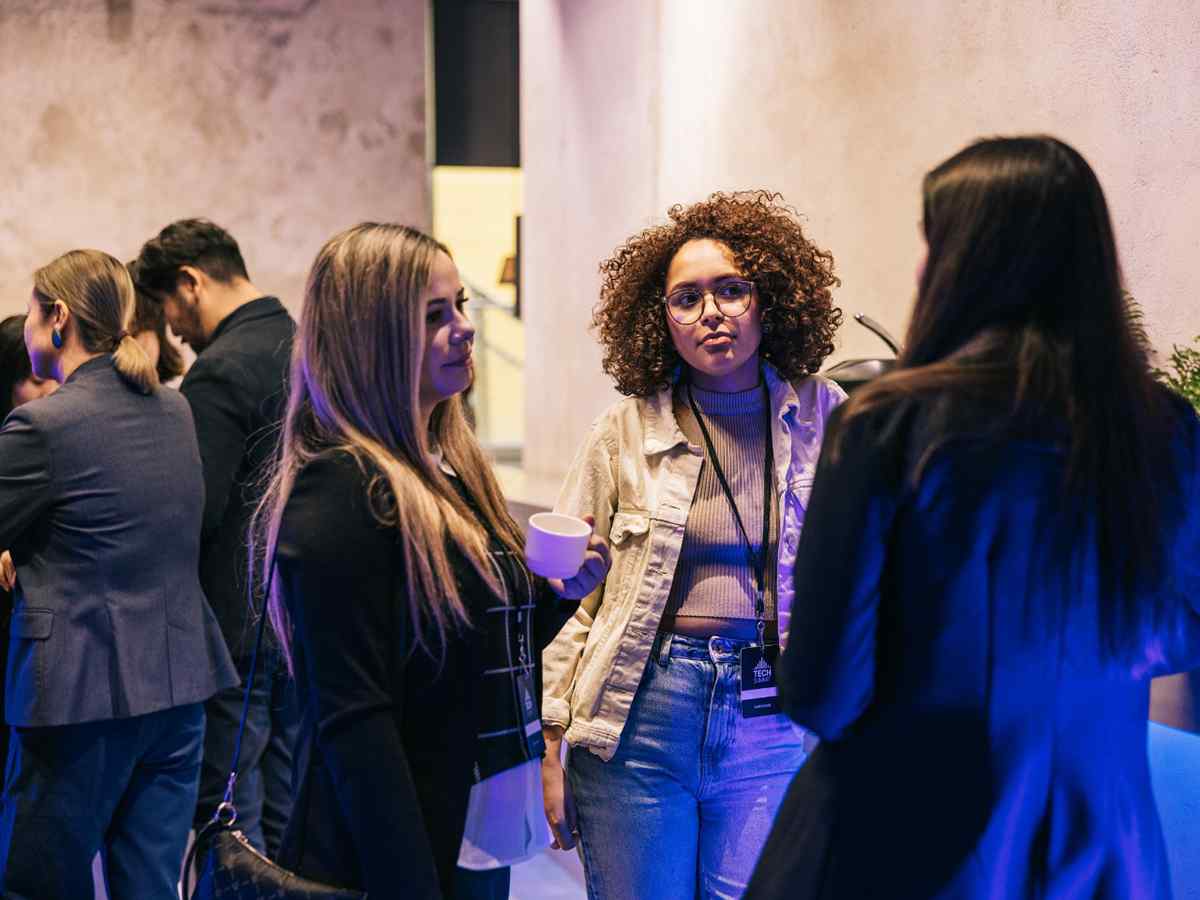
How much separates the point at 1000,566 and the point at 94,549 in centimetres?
220

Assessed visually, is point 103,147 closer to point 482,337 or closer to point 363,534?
point 482,337

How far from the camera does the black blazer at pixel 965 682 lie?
1388mm

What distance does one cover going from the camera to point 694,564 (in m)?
2.40

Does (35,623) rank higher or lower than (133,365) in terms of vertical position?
lower

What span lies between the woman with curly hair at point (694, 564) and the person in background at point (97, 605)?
3.56 ft

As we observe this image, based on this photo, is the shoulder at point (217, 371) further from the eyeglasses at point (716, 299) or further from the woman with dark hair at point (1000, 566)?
the woman with dark hair at point (1000, 566)

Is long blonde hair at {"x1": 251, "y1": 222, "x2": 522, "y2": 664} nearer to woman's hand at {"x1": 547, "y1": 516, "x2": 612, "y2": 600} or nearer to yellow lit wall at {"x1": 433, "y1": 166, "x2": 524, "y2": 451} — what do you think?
woman's hand at {"x1": 547, "y1": 516, "x2": 612, "y2": 600}

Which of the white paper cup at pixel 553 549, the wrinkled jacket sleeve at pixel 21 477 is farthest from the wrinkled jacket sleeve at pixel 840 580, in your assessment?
the wrinkled jacket sleeve at pixel 21 477

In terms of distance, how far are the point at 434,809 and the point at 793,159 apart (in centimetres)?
349

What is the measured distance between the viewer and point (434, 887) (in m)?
1.69

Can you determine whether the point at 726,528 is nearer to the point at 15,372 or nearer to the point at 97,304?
the point at 97,304

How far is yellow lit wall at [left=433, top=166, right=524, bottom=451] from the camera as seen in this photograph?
10188 millimetres

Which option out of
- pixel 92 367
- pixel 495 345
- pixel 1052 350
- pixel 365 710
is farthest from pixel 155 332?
pixel 495 345

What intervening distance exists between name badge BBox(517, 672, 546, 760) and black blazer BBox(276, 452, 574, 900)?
0.30ft
